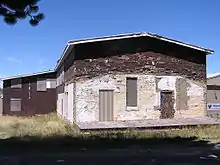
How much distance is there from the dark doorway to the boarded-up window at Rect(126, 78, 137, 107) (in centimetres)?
201

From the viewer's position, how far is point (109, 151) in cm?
1362

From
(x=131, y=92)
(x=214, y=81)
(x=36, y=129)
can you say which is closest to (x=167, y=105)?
(x=131, y=92)

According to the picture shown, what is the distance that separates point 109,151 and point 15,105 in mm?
29214

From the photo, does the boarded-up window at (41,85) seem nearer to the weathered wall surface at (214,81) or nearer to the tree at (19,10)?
the weathered wall surface at (214,81)

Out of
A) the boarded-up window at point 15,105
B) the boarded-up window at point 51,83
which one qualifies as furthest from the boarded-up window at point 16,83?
the boarded-up window at point 51,83

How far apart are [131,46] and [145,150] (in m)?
13.1

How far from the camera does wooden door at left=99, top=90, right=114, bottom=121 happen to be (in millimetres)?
25062

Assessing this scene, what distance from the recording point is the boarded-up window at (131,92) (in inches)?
1016

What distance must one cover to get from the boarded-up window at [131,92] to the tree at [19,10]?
14356mm

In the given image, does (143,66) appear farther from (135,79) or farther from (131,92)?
(131,92)

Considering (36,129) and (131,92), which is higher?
(131,92)

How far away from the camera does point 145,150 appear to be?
1391 cm

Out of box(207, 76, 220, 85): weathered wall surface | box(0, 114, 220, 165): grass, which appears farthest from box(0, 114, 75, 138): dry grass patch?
box(207, 76, 220, 85): weathered wall surface

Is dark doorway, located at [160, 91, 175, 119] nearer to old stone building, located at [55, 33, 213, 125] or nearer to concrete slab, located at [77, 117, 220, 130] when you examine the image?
old stone building, located at [55, 33, 213, 125]
